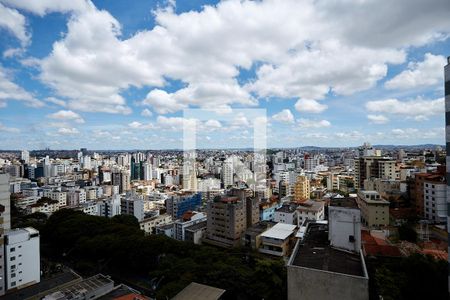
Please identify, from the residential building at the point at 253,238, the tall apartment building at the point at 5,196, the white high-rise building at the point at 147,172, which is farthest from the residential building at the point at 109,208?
the white high-rise building at the point at 147,172

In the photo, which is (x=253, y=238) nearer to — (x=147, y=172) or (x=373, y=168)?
(x=373, y=168)

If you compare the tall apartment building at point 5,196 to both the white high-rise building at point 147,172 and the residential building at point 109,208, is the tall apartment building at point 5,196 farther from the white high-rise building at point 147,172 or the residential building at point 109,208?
the white high-rise building at point 147,172

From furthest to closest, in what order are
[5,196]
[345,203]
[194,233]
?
1. [194,233]
2. [5,196]
3. [345,203]

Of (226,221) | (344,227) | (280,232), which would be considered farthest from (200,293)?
(226,221)

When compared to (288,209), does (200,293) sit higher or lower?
higher

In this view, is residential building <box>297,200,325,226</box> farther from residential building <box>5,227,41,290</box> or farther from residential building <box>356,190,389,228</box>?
residential building <box>5,227,41,290</box>

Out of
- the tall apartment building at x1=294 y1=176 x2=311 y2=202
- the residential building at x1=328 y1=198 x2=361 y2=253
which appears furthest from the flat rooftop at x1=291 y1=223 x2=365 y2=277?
the tall apartment building at x1=294 y1=176 x2=311 y2=202
